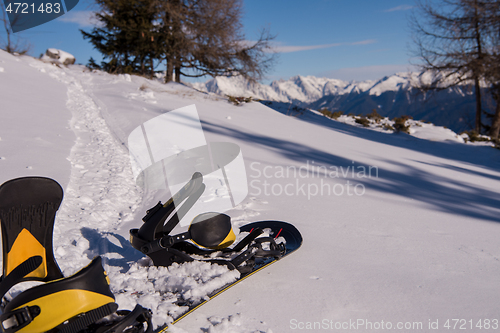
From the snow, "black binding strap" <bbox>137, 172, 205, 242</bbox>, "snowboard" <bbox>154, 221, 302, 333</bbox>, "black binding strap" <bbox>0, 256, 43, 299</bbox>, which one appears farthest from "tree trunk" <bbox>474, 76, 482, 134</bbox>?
the snow

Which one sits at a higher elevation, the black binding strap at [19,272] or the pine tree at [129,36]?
the pine tree at [129,36]

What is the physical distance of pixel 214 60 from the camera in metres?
15.5

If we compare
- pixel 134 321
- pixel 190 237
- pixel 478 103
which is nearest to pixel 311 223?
pixel 190 237

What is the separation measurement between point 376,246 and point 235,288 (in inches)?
52.1

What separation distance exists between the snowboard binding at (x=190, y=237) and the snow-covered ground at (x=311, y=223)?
0.11 meters

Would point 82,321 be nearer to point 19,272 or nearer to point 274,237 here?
point 19,272

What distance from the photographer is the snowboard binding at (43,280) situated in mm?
1205

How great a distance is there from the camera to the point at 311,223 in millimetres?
2953

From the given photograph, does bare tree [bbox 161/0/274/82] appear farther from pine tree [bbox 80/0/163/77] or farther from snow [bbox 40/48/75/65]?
snow [bbox 40/48/75/65]

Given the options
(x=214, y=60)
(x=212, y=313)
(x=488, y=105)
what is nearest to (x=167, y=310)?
(x=212, y=313)

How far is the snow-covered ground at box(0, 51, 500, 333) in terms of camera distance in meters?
1.68

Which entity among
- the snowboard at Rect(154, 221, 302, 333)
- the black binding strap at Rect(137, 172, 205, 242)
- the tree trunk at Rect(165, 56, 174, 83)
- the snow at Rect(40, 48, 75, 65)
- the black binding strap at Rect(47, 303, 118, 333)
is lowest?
the snowboard at Rect(154, 221, 302, 333)

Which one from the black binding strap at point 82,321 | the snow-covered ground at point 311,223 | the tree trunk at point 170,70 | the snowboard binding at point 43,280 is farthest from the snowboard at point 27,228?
the tree trunk at point 170,70

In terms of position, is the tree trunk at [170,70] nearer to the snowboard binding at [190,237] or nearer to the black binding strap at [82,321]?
the snowboard binding at [190,237]
